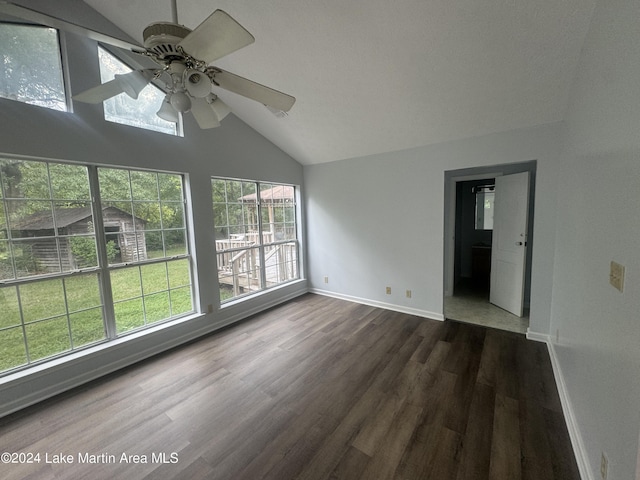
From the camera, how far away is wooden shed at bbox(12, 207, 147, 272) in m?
2.15

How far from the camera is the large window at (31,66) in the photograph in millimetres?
2037

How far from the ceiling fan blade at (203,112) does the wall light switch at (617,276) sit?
232 centimetres

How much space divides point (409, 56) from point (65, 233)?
339 centimetres

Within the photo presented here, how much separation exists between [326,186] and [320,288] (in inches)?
72.7

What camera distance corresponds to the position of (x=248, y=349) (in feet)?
9.29

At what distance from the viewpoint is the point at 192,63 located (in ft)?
4.13

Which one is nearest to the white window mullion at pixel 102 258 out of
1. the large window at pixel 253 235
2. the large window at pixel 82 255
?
the large window at pixel 82 255

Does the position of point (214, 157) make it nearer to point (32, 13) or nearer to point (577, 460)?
point (32, 13)

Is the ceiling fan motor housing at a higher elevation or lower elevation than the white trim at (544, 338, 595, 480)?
higher

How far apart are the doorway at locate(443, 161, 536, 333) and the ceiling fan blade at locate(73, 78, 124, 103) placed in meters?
3.63

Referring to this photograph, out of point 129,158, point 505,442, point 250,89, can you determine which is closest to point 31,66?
point 129,158

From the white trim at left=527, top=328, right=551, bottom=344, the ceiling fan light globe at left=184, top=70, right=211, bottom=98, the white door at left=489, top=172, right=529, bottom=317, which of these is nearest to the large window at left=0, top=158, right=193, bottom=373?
the ceiling fan light globe at left=184, top=70, right=211, bottom=98

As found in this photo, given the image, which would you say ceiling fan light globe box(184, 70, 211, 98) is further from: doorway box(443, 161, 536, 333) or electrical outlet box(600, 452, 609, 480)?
doorway box(443, 161, 536, 333)

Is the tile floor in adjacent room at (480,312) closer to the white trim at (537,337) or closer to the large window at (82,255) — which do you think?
the white trim at (537,337)
